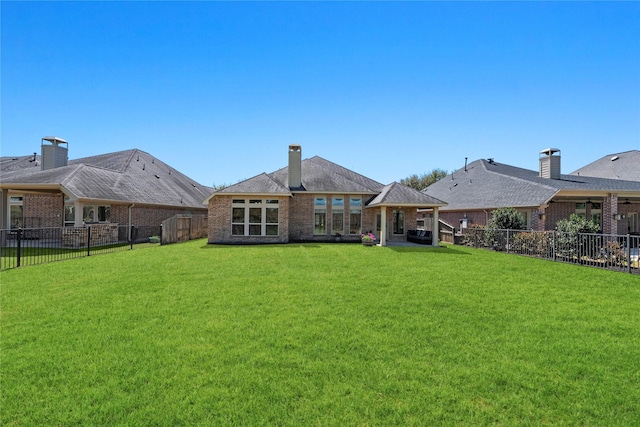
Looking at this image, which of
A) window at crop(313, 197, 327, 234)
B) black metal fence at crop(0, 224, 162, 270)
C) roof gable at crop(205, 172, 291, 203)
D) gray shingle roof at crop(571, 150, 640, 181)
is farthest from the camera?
gray shingle roof at crop(571, 150, 640, 181)

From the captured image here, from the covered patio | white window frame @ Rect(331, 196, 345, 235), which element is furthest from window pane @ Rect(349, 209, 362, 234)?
the covered patio

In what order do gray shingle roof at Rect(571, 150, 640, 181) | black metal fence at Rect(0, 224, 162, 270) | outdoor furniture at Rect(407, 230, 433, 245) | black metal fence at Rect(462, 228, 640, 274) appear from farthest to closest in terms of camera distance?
gray shingle roof at Rect(571, 150, 640, 181) < outdoor furniture at Rect(407, 230, 433, 245) < black metal fence at Rect(0, 224, 162, 270) < black metal fence at Rect(462, 228, 640, 274)

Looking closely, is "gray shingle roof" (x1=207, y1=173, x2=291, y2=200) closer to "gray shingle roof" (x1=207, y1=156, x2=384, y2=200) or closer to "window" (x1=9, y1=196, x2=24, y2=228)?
"gray shingle roof" (x1=207, y1=156, x2=384, y2=200)

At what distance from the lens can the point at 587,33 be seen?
37.4ft

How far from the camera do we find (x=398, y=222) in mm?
21828

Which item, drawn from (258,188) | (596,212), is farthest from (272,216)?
(596,212)

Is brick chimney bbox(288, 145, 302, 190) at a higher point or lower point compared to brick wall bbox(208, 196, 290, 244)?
higher

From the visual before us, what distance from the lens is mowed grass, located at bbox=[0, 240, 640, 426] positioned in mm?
3090

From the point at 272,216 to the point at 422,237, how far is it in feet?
31.0

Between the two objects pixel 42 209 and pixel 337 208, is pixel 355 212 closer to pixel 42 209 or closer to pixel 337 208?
pixel 337 208

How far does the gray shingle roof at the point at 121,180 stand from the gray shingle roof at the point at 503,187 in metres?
22.9

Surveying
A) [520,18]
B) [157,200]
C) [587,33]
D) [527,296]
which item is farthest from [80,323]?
[157,200]

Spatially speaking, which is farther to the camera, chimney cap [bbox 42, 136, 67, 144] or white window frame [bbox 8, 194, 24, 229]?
chimney cap [bbox 42, 136, 67, 144]

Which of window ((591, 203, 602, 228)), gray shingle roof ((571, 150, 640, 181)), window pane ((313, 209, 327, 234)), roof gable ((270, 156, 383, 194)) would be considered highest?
gray shingle roof ((571, 150, 640, 181))
